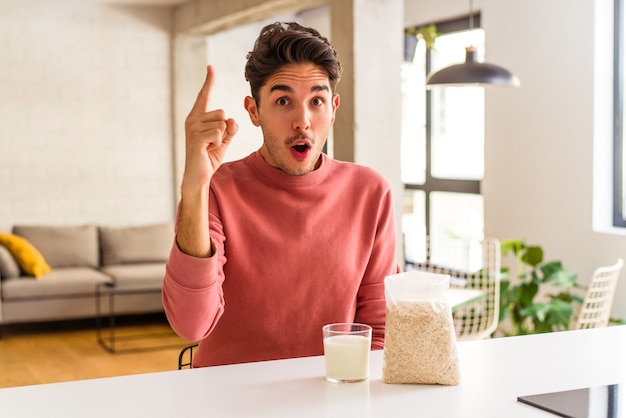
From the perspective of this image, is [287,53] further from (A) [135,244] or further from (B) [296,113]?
(A) [135,244]

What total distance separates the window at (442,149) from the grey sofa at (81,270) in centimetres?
204

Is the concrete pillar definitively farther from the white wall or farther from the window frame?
the window frame

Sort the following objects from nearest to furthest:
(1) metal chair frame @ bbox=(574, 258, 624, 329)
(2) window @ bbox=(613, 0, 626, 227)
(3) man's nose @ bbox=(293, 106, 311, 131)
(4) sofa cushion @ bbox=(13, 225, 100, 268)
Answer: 1. (3) man's nose @ bbox=(293, 106, 311, 131)
2. (1) metal chair frame @ bbox=(574, 258, 624, 329)
3. (2) window @ bbox=(613, 0, 626, 227)
4. (4) sofa cushion @ bbox=(13, 225, 100, 268)

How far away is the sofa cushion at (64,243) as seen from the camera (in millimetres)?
6621

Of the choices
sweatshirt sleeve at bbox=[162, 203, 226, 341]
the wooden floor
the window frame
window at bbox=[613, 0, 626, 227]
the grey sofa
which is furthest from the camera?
the grey sofa

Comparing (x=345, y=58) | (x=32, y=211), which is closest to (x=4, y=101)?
(x=32, y=211)

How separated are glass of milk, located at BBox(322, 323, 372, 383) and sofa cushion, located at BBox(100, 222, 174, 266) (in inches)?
220

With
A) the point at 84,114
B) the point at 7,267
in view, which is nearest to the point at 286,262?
the point at 7,267

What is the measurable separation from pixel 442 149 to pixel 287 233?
4.74 meters

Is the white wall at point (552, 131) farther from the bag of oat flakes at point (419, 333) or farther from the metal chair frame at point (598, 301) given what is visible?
the bag of oat flakes at point (419, 333)

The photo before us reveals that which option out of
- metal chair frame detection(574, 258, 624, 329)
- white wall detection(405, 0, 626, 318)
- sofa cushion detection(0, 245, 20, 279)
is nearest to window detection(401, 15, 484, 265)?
white wall detection(405, 0, 626, 318)

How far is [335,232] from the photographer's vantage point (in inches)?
69.8

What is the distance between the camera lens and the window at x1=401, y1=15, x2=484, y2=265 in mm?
5973

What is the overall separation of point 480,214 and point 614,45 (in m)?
→ 1.58
